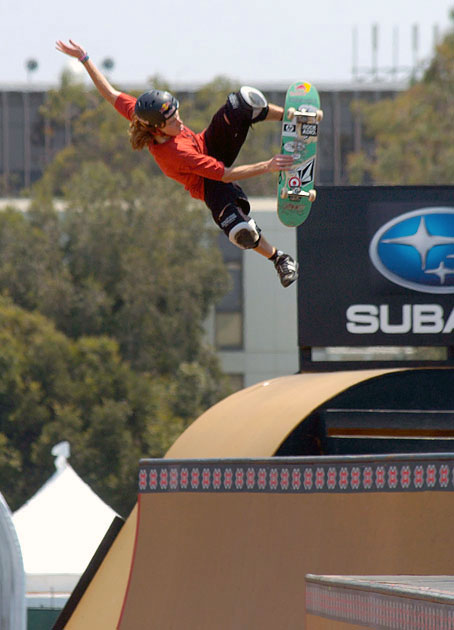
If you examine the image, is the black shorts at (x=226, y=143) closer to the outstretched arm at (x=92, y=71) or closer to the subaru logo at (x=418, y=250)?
the outstretched arm at (x=92, y=71)

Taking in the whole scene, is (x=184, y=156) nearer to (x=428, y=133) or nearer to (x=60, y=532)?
(x=60, y=532)

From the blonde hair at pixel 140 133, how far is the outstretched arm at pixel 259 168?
0.64 metres

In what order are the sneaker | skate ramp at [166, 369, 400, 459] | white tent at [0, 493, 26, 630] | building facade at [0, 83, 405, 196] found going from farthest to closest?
building facade at [0, 83, 405, 196]
skate ramp at [166, 369, 400, 459]
the sneaker
white tent at [0, 493, 26, 630]

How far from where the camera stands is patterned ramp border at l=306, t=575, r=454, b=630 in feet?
21.2

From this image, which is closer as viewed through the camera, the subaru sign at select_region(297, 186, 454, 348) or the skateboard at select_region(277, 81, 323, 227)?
the skateboard at select_region(277, 81, 323, 227)

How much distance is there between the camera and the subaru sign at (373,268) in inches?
632

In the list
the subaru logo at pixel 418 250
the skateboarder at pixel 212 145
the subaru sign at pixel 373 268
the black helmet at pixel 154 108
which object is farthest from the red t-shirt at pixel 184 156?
the subaru logo at pixel 418 250

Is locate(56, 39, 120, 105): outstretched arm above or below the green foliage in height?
above

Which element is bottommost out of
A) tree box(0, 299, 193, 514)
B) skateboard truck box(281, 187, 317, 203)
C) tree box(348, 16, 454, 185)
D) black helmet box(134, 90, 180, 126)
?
tree box(0, 299, 193, 514)

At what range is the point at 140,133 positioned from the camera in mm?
9703

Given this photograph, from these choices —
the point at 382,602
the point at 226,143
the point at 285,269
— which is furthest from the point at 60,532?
the point at 382,602

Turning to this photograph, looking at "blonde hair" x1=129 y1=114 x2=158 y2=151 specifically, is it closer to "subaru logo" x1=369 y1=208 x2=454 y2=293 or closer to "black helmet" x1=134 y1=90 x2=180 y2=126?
"black helmet" x1=134 y1=90 x2=180 y2=126

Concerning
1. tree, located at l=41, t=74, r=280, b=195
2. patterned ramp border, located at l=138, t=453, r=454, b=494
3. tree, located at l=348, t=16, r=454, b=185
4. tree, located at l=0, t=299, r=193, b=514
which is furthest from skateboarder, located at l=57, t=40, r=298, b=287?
tree, located at l=41, t=74, r=280, b=195

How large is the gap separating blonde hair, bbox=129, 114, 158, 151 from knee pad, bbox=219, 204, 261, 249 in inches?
33.3
